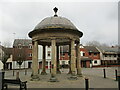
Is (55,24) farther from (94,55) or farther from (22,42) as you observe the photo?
(94,55)

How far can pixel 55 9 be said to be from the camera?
19.5 metres

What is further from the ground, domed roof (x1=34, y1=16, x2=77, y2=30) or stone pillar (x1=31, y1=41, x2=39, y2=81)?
domed roof (x1=34, y1=16, x2=77, y2=30)

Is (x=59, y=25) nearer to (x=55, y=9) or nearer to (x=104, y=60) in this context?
(x=55, y=9)

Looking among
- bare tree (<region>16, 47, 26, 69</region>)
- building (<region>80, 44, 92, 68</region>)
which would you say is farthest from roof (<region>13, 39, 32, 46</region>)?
building (<region>80, 44, 92, 68</region>)

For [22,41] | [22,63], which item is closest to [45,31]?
[22,63]

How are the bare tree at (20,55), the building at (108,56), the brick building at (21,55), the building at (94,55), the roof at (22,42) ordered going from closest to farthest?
1. the bare tree at (20,55)
2. the brick building at (21,55)
3. the roof at (22,42)
4. the building at (94,55)
5. the building at (108,56)

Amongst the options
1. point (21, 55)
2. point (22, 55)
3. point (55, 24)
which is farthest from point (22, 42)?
point (55, 24)

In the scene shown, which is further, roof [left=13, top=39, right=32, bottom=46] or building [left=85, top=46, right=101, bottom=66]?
building [left=85, top=46, right=101, bottom=66]

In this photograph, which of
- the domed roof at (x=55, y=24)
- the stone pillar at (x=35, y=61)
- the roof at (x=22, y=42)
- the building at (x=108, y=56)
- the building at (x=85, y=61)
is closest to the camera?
the domed roof at (x=55, y=24)

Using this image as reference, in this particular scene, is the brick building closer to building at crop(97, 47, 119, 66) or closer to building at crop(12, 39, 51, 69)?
building at crop(12, 39, 51, 69)

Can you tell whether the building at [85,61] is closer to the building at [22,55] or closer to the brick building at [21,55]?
the building at [22,55]

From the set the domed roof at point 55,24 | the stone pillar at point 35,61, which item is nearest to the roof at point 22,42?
the stone pillar at point 35,61

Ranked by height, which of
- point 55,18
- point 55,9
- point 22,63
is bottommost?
point 22,63

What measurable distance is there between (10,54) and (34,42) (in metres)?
39.1
